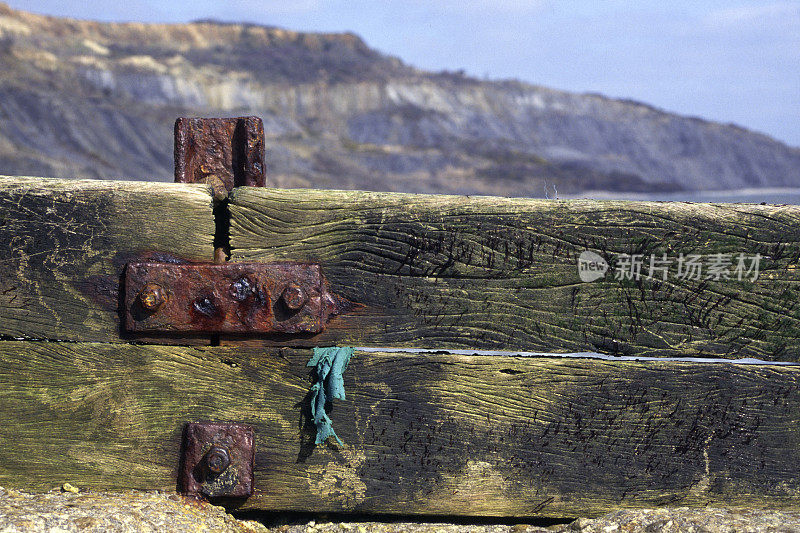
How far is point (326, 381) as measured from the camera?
181cm

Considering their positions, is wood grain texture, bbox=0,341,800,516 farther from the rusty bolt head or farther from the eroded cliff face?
the eroded cliff face

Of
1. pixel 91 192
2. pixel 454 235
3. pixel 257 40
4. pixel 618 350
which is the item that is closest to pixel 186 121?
pixel 91 192

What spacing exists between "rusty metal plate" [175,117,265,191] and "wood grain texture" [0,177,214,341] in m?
0.20

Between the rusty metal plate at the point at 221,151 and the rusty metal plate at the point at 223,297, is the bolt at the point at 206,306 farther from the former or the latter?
the rusty metal plate at the point at 221,151

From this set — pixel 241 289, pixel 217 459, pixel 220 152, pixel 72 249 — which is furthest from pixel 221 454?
pixel 220 152

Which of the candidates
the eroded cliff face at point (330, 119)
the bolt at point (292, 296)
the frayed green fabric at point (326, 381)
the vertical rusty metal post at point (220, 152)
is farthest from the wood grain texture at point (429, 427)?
the eroded cliff face at point (330, 119)

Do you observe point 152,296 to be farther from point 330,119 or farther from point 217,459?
point 330,119

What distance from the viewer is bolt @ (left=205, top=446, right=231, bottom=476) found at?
5.90ft

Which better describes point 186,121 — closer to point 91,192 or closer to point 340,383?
point 91,192

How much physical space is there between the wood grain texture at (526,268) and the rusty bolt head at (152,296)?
205 mm

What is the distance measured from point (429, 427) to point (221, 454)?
55 centimetres

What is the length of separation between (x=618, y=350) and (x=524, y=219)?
1.43ft

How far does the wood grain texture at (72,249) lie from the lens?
5.82ft

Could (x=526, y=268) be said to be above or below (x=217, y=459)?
above
